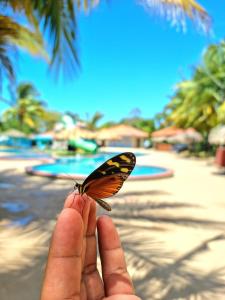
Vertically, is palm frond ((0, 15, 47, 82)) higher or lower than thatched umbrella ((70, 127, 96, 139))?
higher

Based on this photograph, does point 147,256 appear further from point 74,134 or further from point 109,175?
point 74,134

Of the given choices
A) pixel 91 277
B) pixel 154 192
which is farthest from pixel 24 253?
pixel 154 192

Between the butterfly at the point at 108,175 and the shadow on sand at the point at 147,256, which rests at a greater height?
the butterfly at the point at 108,175

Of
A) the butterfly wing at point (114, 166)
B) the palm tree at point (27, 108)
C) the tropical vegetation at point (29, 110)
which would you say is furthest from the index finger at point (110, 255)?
the palm tree at point (27, 108)

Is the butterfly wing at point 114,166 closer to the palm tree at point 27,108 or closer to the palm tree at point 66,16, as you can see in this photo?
the palm tree at point 66,16

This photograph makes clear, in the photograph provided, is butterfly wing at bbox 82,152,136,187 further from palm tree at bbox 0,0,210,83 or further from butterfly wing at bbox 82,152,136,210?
palm tree at bbox 0,0,210,83

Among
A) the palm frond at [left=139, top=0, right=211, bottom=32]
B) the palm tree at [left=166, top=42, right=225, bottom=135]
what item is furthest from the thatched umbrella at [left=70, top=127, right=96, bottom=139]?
Answer: the palm frond at [left=139, top=0, right=211, bottom=32]
